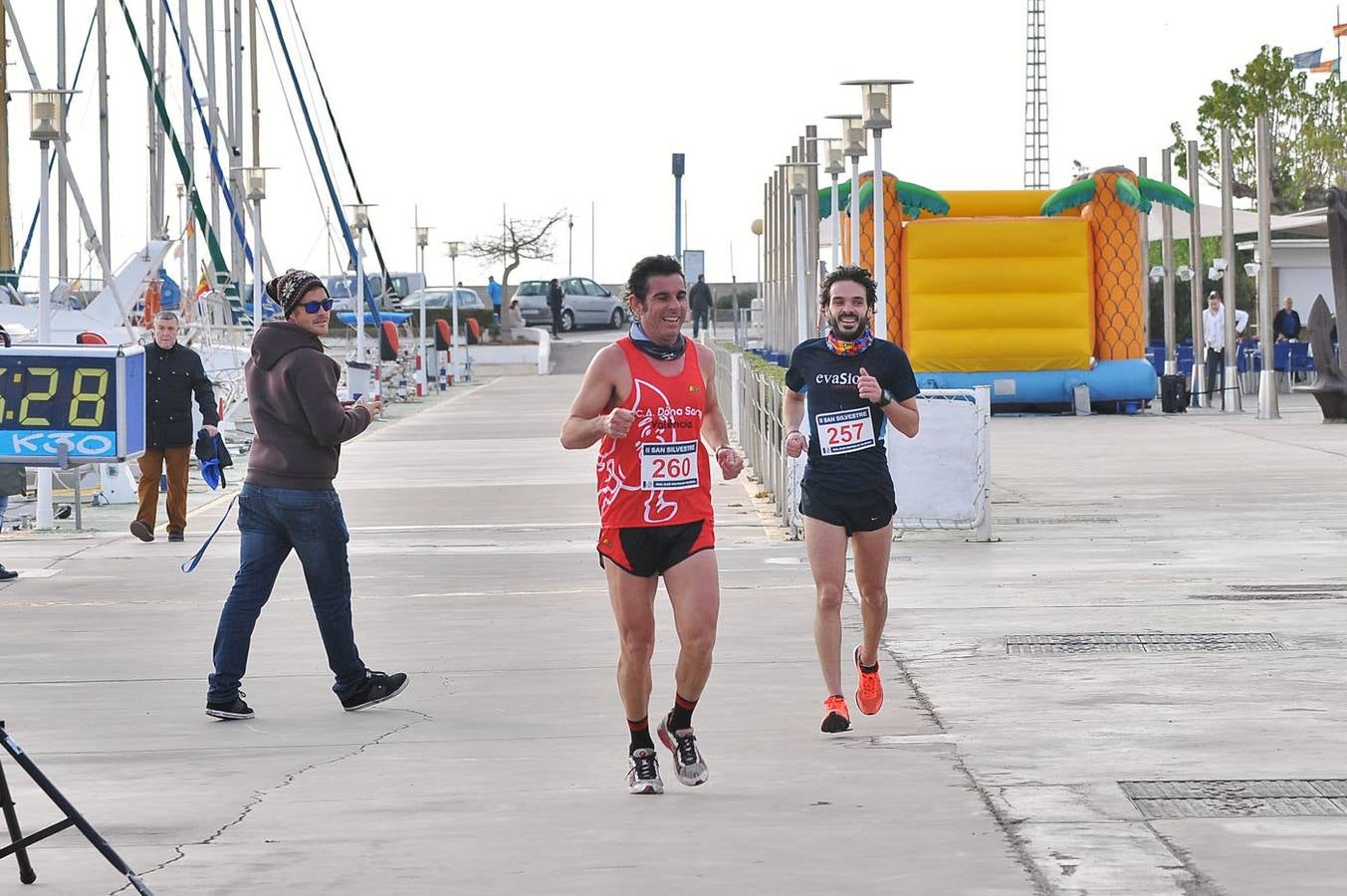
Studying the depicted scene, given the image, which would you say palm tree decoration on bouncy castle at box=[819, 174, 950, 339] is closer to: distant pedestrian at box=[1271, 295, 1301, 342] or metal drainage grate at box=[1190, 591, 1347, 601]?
distant pedestrian at box=[1271, 295, 1301, 342]

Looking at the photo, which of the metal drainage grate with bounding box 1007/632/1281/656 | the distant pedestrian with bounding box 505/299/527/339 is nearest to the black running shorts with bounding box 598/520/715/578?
the metal drainage grate with bounding box 1007/632/1281/656

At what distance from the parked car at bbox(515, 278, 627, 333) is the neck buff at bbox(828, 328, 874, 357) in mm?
65386

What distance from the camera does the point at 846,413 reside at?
833 cm

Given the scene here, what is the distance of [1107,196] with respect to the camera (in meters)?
33.8

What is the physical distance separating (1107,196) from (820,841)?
94.4ft

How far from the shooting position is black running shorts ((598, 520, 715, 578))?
23.2ft

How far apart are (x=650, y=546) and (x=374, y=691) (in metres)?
2.17

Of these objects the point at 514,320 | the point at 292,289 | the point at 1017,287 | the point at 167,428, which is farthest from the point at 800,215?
the point at 514,320

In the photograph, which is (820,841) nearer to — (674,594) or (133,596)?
(674,594)

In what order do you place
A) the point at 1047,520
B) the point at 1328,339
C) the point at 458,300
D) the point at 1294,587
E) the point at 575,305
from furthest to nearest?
the point at 575,305 < the point at 458,300 < the point at 1328,339 < the point at 1047,520 < the point at 1294,587

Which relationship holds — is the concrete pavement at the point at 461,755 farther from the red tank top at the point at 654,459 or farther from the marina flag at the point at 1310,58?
the marina flag at the point at 1310,58

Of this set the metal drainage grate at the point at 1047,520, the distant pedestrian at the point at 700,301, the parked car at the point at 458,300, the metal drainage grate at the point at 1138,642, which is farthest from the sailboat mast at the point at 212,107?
the parked car at the point at 458,300

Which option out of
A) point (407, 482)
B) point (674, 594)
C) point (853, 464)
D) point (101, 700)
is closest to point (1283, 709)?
point (853, 464)

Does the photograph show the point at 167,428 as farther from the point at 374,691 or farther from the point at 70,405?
the point at 374,691
